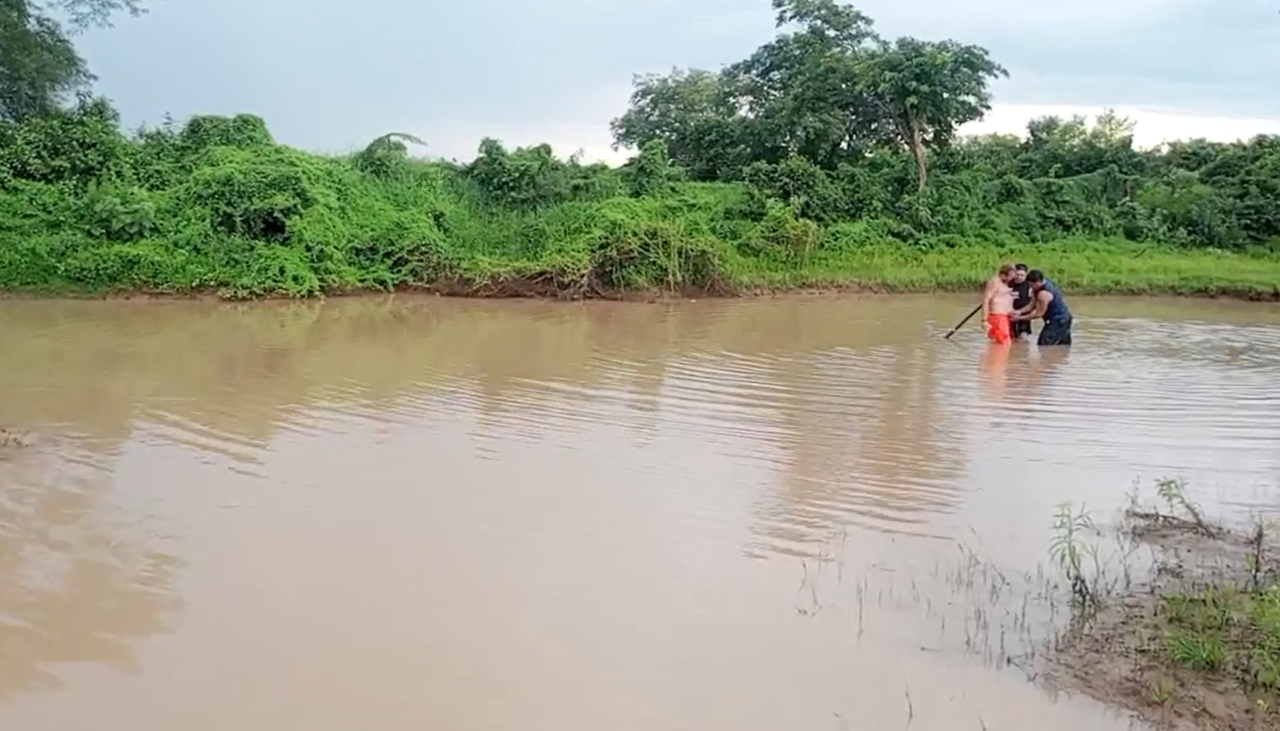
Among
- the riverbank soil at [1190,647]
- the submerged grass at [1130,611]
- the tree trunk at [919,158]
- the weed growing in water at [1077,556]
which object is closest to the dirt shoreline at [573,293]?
the tree trunk at [919,158]

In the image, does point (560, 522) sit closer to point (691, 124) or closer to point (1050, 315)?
point (1050, 315)

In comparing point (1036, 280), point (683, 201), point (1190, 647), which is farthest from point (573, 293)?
point (1190, 647)

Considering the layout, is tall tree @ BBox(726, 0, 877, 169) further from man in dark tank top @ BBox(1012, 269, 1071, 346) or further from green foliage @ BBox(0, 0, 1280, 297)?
man in dark tank top @ BBox(1012, 269, 1071, 346)

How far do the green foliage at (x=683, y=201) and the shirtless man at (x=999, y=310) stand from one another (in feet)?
20.6

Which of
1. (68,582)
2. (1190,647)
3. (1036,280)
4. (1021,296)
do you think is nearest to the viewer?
(1190,647)

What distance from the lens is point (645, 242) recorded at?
18250mm

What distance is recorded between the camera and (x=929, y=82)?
2062 centimetres

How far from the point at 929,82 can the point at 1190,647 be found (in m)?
18.0

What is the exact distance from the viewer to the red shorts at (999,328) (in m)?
12.9

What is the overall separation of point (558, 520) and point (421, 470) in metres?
1.42

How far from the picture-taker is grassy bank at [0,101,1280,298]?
689 inches

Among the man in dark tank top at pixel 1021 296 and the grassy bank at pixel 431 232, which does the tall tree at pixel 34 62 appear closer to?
the grassy bank at pixel 431 232

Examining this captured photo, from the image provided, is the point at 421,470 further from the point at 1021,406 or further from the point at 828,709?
the point at 1021,406

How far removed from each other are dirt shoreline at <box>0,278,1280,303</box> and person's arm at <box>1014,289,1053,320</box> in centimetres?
624
